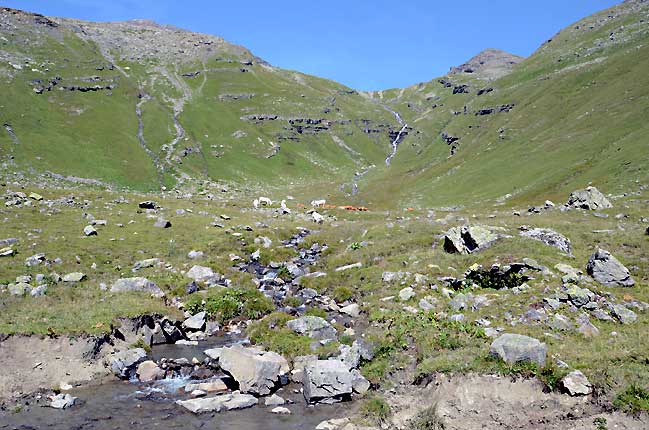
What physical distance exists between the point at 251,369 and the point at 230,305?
9836 mm

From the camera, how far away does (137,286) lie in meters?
29.9

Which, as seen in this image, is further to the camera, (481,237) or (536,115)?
(536,115)

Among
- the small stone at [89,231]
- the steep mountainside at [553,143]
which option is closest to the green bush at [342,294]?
the small stone at [89,231]

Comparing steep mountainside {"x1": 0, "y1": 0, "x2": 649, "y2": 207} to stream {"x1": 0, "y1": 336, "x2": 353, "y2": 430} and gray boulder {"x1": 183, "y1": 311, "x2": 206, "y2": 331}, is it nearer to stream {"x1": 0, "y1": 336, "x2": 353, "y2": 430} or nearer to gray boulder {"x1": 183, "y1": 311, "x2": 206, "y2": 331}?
gray boulder {"x1": 183, "y1": 311, "x2": 206, "y2": 331}

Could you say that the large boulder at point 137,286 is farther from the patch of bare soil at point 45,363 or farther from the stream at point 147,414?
the stream at point 147,414

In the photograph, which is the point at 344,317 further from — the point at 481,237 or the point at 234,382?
the point at 481,237

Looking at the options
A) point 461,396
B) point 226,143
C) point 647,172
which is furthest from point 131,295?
point 226,143

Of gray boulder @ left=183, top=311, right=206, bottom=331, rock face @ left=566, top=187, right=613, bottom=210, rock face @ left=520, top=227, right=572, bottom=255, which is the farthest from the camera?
rock face @ left=566, top=187, right=613, bottom=210

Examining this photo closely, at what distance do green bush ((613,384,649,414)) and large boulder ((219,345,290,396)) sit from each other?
13.2m

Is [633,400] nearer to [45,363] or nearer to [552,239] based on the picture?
[552,239]

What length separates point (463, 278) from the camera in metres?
28.4

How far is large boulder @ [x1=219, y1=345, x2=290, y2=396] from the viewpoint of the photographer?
1908cm

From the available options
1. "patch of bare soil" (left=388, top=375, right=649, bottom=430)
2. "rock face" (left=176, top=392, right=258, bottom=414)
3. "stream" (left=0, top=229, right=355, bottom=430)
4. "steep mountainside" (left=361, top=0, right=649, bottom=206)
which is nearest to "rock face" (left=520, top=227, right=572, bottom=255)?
"patch of bare soil" (left=388, top=375, right=649, bottom=430)

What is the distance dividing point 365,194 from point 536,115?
58793 mm
